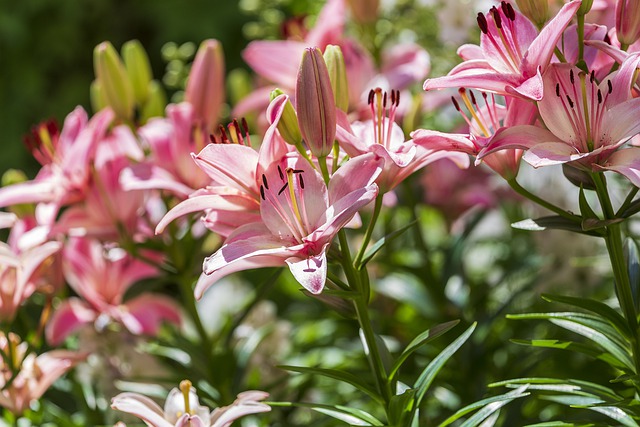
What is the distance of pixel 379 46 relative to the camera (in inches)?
30.2

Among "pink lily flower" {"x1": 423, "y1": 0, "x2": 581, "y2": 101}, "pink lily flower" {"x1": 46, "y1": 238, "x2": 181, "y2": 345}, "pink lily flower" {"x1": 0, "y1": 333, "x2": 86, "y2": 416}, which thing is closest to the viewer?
"pink lily flower" {"x1": 423, "y1": 0, "x2": 581, "y2": 101}

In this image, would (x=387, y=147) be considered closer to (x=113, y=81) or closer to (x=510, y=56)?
(x=510, y=56)

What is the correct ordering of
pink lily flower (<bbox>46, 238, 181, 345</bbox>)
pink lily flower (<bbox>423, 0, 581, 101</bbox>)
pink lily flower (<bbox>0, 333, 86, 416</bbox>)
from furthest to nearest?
pink lily flower (<bbox>46, 238, 181, 345</bbox>)
pink lily flower (<bbox>0, 333, 86, 416</bbox>)
pink lily flower (<bbox>423, 0, 581, 101</bbox>)

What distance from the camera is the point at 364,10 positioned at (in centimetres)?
74

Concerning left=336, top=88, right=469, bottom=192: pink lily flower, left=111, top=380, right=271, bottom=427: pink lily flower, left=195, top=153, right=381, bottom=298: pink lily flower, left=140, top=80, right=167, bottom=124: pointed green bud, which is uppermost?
left=336, top=88, right=469, bottom=192: pink lily flower

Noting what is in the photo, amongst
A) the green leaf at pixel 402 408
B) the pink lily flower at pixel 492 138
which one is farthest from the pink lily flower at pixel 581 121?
the green leaf at pixel 402 408

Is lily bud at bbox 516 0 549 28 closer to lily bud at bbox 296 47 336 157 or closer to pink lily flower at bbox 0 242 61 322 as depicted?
lily bud at bbox 296 47 336 157

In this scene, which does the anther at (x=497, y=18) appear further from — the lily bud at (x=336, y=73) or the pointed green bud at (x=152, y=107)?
the pointed green bud at (x=152, y=107)

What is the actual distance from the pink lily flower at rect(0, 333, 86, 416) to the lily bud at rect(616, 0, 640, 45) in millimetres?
377

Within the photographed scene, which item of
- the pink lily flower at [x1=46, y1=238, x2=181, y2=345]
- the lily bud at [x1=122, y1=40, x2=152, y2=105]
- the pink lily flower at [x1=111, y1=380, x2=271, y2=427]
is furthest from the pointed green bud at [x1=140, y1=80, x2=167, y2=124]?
the pink lily flower at [x1=111, y1=380, x2=271, y2=427]

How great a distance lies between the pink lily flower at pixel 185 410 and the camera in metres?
0.41

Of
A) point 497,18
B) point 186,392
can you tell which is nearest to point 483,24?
point 497,18

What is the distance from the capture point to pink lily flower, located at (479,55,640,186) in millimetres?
384

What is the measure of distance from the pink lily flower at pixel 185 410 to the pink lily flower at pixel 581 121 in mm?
162
